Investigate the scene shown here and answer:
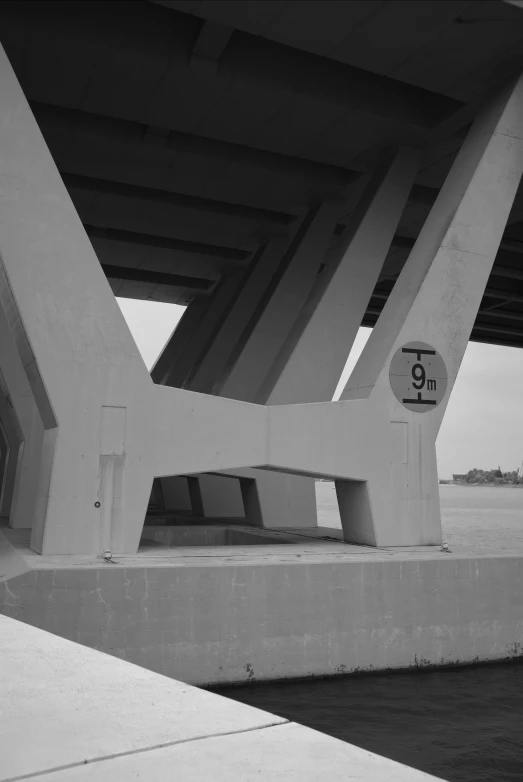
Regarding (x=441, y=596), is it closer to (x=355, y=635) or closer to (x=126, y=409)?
(x=355, y=635)

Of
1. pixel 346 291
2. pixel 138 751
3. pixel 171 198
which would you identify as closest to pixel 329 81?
pixel 346 291

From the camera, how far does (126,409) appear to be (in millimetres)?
12094

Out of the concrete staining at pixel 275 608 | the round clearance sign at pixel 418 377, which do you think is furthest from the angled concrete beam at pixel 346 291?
the concrete staining at pixel 275 608

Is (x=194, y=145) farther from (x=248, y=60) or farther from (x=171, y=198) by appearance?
(x=248, y=60)

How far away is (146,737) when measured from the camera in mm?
2963

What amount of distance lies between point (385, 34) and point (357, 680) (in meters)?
10.6

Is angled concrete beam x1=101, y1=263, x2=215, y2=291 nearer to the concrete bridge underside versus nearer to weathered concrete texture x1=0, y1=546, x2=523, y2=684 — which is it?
the concrete bridge underside

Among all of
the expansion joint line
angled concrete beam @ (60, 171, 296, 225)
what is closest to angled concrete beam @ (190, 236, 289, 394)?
angled concrete beam @ (60, 171, 296, 225)

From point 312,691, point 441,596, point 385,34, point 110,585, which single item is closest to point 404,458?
point 441,596

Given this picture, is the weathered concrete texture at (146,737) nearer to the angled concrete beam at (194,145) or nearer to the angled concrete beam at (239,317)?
the angled concrete beam at (194,145)

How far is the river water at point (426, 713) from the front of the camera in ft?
26.7

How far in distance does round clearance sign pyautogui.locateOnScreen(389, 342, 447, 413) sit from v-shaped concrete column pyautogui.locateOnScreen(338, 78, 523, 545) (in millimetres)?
106

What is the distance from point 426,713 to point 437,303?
751 centimetres

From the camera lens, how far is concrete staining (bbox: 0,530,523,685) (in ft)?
33.1
